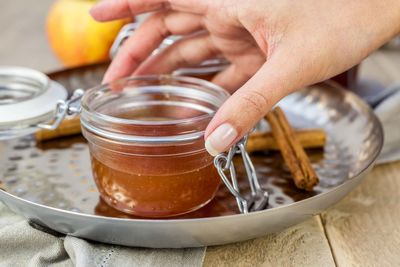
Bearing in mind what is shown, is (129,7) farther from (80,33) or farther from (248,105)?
(80,33)

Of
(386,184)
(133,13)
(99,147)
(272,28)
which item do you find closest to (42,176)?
(99,147)

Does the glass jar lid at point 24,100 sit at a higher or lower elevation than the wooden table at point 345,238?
higher

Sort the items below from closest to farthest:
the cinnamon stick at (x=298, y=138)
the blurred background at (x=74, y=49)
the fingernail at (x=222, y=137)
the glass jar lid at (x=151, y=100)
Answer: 1. the fingernail at (x=222, y=137)
2. the glass jar lid at (x=151, y=100)
3. the cinnamon stick at (x=298, y=138)
4. the blurred background at (x=74, y=49)

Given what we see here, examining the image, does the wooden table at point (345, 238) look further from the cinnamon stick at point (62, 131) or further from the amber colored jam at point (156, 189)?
the cinnamon stick at point (62, 131)

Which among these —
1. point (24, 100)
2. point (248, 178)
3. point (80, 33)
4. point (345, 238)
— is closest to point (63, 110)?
point (24, 100)

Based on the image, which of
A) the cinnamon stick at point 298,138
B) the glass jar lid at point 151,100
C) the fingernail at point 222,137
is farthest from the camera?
the cinnamon stick at point 298,138

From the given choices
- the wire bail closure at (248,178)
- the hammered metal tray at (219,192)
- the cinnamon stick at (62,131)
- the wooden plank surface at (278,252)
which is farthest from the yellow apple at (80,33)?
the wooden plank surface at (278,252)
